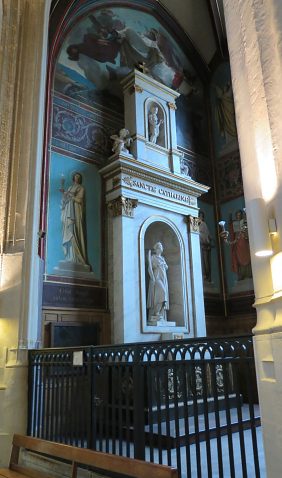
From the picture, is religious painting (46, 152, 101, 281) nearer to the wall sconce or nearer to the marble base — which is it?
the marble base

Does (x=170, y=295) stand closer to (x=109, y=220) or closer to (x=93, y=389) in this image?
(x=109, y=220)

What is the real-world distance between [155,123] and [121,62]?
2.04 metres

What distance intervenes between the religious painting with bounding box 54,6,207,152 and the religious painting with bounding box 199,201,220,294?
2160 mm

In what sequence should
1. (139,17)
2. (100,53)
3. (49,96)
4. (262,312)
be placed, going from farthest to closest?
(139,17)
(100,53)
(49,96)
(262,312)

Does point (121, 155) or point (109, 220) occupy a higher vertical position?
point (121, 155)

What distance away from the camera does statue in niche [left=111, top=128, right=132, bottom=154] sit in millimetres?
9250

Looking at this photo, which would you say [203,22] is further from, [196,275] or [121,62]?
[196,275]

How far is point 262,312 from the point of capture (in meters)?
2.52

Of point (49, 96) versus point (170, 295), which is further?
point (170, 295)

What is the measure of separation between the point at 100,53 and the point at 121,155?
344 centimetres

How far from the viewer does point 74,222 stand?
8.88 meters

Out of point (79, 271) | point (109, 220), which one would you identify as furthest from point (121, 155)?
point (79, 271)

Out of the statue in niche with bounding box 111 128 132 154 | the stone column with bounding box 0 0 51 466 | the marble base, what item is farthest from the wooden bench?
the statue in niche with bounding box 111 128 132 154

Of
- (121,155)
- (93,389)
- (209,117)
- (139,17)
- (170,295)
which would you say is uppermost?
(139,17)
